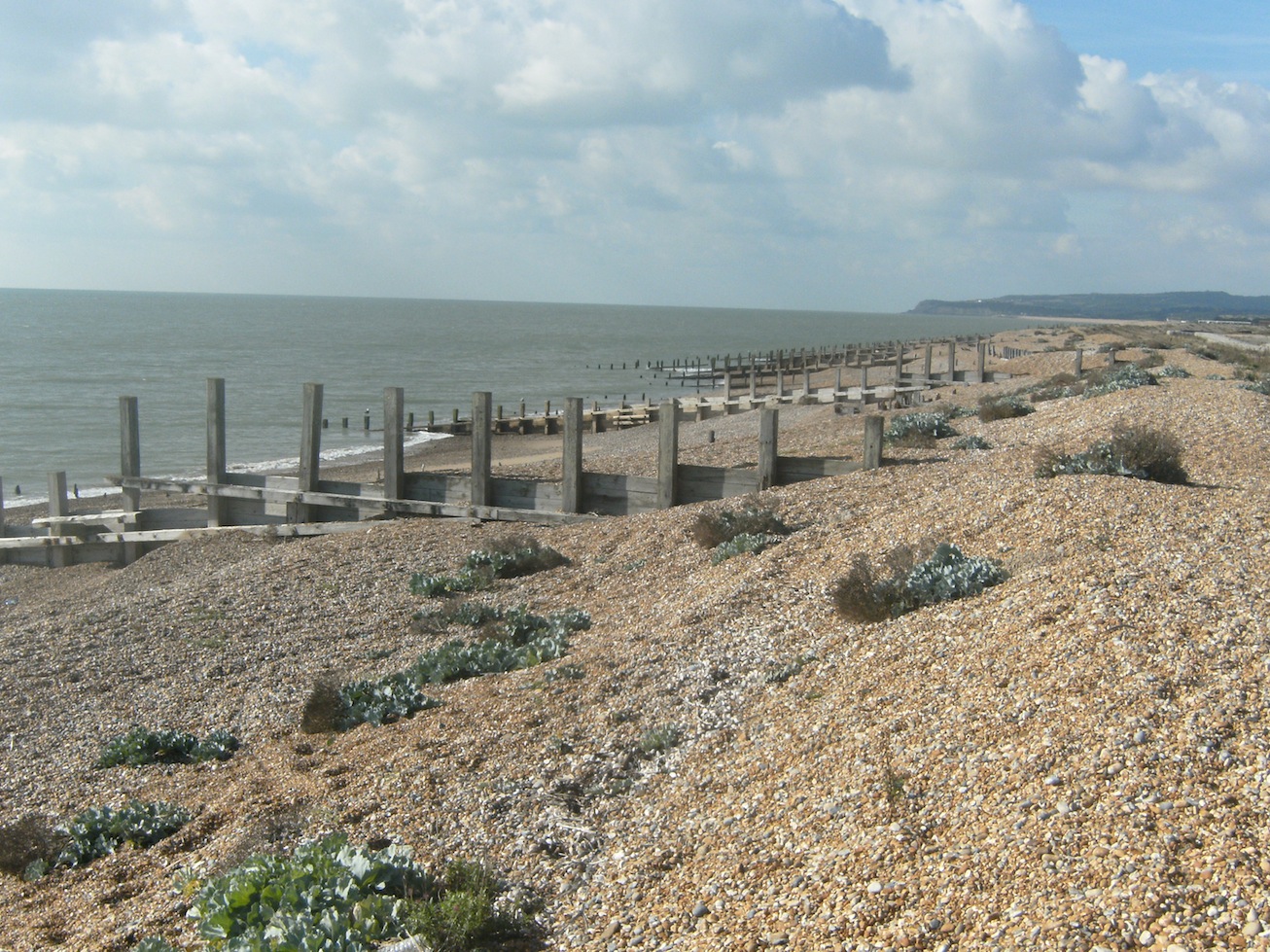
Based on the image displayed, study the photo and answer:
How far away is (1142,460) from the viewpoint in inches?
412

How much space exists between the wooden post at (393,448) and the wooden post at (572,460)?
92.7 inches

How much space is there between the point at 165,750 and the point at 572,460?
21.0 ft

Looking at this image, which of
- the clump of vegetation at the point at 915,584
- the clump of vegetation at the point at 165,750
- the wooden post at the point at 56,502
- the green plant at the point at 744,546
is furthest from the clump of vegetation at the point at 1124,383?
the wooden post at the point at 56,502

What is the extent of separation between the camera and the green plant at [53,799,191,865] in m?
6.42

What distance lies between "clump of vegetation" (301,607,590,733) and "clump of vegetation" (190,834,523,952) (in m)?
2.55

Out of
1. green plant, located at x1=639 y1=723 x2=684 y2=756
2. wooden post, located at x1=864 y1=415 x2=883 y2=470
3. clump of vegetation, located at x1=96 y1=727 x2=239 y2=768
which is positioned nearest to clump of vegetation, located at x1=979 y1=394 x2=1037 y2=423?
wooden post, located at x1=864 y1=415 x2=883 y2=470

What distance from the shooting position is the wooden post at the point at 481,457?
13.7m

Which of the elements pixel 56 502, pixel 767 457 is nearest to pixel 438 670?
pixel 767 457

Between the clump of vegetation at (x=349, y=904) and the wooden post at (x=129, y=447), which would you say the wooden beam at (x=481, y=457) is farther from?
the clump of vegetation at (x=349, y=904)

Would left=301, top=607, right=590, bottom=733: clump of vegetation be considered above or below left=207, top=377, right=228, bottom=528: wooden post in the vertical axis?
below

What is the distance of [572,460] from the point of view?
520 inches

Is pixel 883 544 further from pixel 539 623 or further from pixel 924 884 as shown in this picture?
pixel 924 884

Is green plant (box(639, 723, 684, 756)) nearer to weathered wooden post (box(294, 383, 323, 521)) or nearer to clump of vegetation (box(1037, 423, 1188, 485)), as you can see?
clump of vegetation (box(1037, 423, 1188, 485))

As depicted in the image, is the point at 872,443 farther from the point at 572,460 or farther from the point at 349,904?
the point at 349,904
